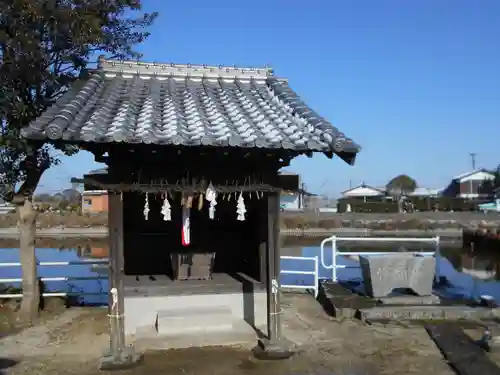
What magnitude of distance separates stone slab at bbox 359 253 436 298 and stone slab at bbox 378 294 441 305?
0.11m

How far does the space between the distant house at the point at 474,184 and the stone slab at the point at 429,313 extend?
5809 centimetres

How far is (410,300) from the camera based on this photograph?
830cm

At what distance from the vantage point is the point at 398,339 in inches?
265

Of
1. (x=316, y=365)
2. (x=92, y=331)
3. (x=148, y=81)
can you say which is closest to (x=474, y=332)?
(x=316, y=365)

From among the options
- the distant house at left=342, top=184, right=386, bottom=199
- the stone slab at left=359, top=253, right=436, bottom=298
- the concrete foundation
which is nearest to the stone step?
the concrete foundation

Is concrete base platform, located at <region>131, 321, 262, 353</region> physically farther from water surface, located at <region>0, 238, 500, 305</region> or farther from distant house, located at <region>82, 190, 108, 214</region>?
distant house, located at <region>82, 190, 108, 214</region>

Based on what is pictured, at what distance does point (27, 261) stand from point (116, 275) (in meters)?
2.87

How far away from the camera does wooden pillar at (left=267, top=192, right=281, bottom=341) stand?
20.5ft

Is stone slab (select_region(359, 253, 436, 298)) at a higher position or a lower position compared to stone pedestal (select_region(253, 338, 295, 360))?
higher

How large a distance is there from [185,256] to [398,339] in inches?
136

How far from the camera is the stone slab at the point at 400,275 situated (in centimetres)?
845

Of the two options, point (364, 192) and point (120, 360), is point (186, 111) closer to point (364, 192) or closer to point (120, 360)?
point (120, 360)

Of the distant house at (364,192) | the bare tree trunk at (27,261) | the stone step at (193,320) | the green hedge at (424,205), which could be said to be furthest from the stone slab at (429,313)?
the distant house at (364,192)

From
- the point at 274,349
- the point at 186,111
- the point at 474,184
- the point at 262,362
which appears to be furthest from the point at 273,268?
the point at 474,184
